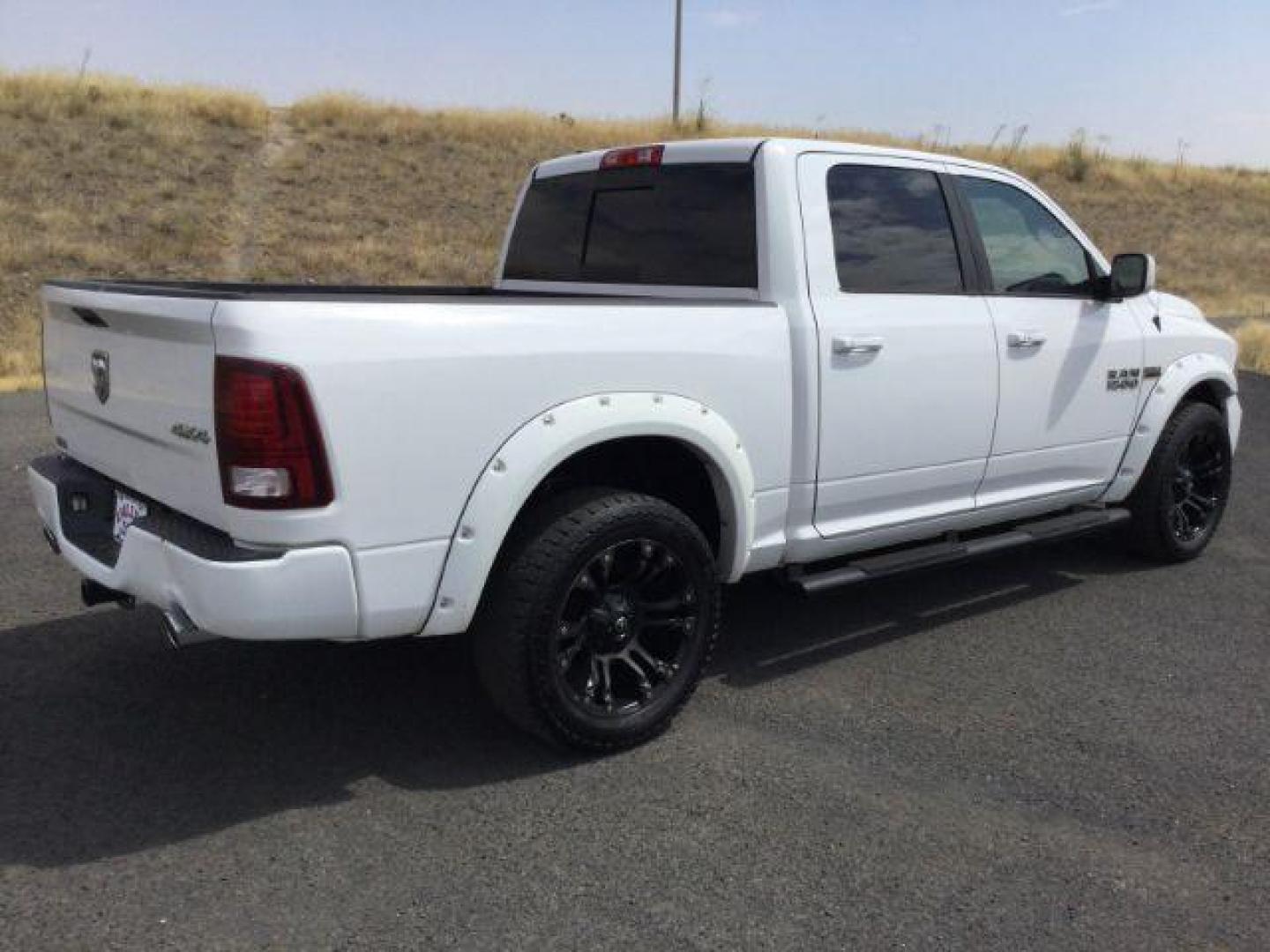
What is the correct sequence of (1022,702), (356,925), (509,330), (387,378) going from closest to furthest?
(356,925) → (387,378) → (509,330) → (1022,702)

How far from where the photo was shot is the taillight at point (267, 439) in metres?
2.66

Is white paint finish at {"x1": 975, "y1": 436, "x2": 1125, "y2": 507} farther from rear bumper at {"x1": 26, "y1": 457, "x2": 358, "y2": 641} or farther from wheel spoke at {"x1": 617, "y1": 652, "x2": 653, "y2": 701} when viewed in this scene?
rear bumper at {"x1": 26, "y1": 457, "x2": 358, "y2": 641}

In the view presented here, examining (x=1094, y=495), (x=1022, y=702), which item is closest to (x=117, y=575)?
(x=1022, y=702)

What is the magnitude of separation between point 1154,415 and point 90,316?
4.52m

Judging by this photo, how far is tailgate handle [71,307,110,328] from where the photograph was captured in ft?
10.6

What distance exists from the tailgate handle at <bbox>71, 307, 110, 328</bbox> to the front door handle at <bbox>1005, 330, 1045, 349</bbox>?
327 centimetres

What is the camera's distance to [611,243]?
14.6ft

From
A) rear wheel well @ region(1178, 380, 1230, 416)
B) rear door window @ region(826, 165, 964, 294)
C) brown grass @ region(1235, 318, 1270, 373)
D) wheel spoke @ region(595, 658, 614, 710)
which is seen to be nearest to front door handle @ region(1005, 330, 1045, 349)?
rear door window @ region(826, 165, 964, 294)

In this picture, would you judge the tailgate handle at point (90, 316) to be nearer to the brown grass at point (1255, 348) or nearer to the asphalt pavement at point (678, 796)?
the asphalt pavement at point (678, 796)

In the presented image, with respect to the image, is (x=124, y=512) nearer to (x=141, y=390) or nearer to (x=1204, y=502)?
(x=141, y=390)

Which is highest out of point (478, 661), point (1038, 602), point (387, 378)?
point (387, 378)

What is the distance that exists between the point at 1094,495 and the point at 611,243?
2.56 meters

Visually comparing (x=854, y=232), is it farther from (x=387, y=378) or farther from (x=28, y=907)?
(x=28, y=907)

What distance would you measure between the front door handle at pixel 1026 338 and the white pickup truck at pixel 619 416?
1.1 inches
